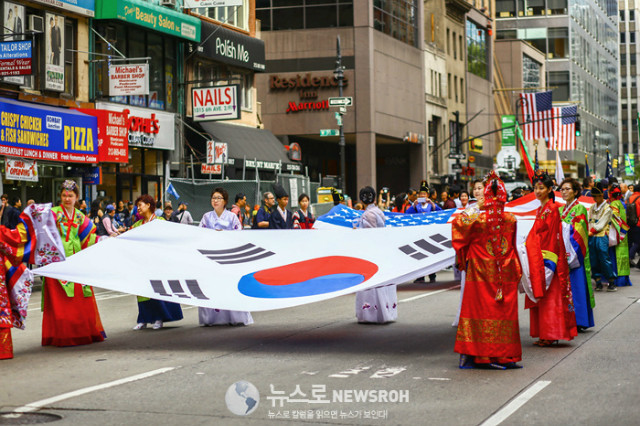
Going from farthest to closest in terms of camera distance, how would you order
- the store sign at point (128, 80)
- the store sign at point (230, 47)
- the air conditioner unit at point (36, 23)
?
the store sign at point (230, 47), the store sign at point (128, 80), the air conditioner unit at point (36, 23)

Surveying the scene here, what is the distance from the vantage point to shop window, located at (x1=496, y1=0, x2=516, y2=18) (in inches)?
3738

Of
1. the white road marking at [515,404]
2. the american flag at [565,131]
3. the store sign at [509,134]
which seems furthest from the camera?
the american flag at [565,131]

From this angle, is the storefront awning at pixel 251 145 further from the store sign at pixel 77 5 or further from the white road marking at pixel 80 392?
the white road marking at pixel 80 392

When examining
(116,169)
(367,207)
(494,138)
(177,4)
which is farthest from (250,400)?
(494,138)

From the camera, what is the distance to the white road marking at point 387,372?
29.6 feet

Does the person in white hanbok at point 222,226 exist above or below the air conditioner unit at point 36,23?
below

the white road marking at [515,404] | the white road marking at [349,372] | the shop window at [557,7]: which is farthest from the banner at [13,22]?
the shop window at [557,7]

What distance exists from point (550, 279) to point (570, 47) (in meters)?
88.4

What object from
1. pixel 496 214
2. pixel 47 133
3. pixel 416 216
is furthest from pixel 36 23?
pixel 496 214

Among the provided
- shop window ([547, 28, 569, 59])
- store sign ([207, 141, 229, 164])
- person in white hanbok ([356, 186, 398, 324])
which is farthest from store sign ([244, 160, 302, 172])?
shop window ([547, 28, 569, 59])

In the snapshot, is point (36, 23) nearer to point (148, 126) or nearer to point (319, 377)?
point (148, 126)

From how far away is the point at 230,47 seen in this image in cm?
3666

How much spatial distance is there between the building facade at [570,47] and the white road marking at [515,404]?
8170cm

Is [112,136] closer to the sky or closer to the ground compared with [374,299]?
closer to the sky
